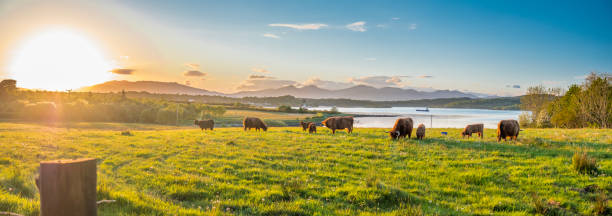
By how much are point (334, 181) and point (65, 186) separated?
7149 millimetres

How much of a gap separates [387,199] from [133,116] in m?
88.9

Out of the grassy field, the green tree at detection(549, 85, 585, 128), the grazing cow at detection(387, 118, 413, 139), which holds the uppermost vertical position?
the green tree at detection(549, 85, 585, 128)

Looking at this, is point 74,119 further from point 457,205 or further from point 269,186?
point 457,205

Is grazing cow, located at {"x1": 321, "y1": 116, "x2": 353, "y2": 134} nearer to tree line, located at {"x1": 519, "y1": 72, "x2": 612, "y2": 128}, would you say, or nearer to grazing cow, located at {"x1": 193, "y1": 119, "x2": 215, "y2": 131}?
grazing cow, located at {"x1": 193, "y1": 119, "x2": 215, "y2": 131}

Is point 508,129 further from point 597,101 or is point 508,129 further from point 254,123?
point 597,101

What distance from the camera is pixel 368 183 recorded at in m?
8.49

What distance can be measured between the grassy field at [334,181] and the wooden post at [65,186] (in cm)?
272

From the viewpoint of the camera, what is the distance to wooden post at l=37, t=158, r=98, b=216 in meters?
3.37

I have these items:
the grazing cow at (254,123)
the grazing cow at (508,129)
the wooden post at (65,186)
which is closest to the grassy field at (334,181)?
the wooden post at (65,186)

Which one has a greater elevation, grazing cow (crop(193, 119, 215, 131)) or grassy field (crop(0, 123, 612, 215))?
grazing cow (crop(193, 119, 215, 131))

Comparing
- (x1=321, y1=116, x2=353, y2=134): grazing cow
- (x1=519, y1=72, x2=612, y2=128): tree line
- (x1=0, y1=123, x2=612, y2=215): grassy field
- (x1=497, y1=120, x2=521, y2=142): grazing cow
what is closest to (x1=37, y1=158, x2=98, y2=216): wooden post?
(x1=0, y1=123, x2=612, y2=215): grassy field

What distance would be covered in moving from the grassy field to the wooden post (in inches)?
107

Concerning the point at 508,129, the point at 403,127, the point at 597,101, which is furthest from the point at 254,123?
the point at 597,101

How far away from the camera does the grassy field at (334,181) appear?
6.89 metres
